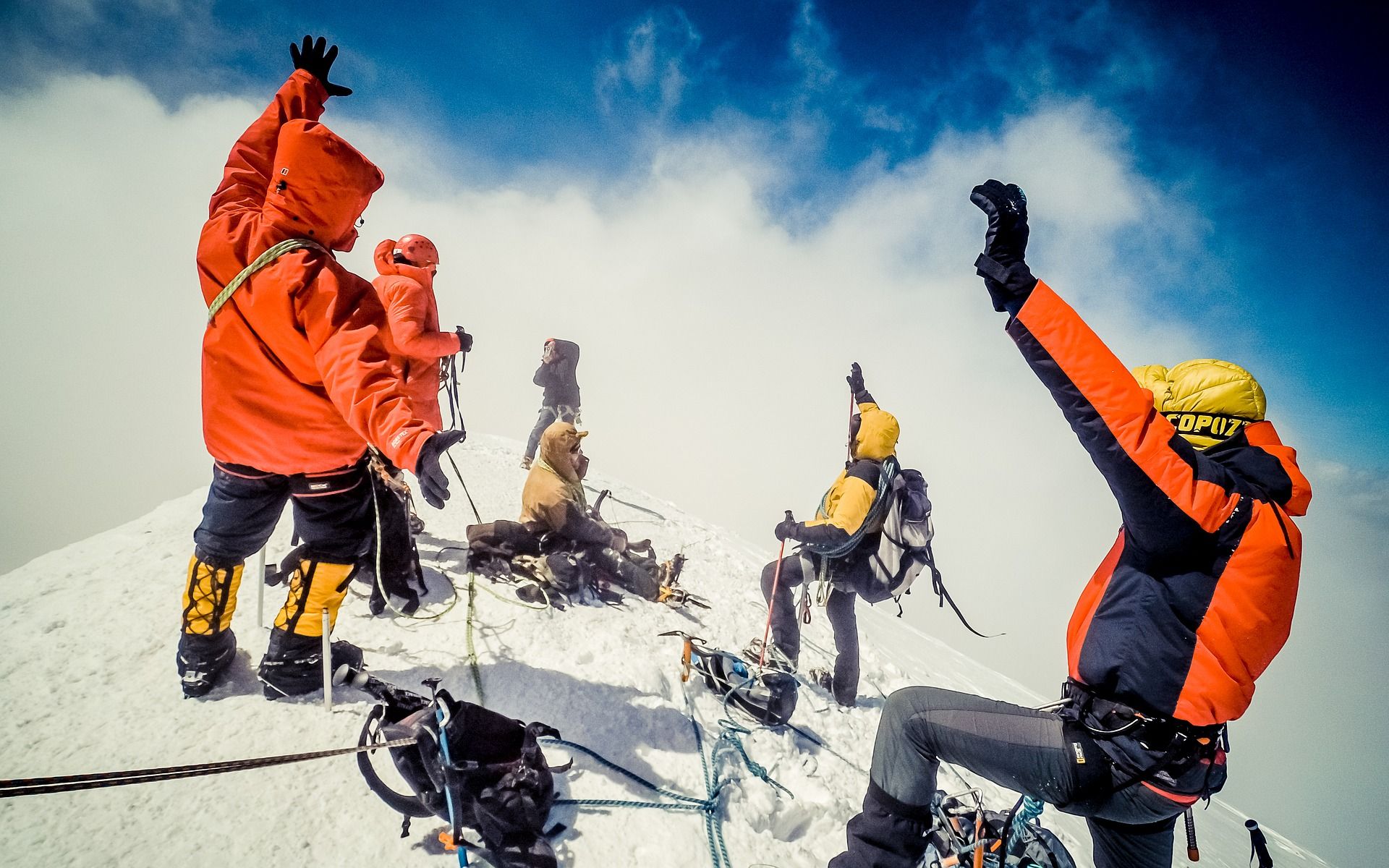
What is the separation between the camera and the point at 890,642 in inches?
278

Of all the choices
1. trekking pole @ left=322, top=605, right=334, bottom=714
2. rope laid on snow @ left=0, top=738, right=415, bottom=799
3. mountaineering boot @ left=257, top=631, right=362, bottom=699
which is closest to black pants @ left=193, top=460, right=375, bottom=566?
trekking pole @ left=322, top=605, right=334, bottom=714

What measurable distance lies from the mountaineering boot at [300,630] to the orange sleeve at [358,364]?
949 mm

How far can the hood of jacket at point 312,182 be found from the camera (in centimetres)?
202

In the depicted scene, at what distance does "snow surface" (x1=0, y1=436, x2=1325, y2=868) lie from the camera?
5.65 ft

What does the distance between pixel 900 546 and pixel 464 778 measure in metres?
3.10

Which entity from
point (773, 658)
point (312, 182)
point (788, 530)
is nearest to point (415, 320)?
point (312, 182)

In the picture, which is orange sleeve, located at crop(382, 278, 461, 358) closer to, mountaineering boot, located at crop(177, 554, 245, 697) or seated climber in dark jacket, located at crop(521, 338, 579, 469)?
mountaineering boot, located at crop(177, 554, 245, 697)

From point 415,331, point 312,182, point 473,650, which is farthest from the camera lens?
point 415,331

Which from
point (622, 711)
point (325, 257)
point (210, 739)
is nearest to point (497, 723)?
point (622, 711)

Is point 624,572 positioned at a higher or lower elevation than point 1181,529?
lower

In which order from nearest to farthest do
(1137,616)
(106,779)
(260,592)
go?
(106,779) → (1137,616) → (260,592)

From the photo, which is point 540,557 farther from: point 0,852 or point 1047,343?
point 1047,343

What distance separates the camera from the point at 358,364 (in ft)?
5.88

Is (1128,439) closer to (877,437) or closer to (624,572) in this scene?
(877,437)
